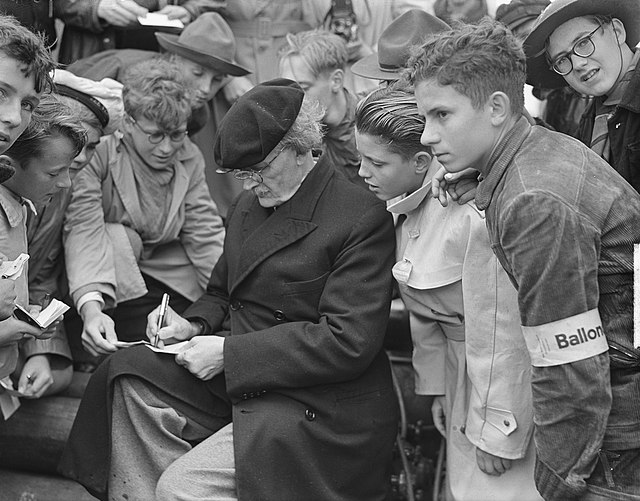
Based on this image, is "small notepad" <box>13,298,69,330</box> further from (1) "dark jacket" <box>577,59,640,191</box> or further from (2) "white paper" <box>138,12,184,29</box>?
(1) "dark jacket" <box>577,59,640,191</box>

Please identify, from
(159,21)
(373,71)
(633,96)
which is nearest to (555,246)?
(633,96)

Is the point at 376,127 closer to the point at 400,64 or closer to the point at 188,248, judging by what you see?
the point at 400,64

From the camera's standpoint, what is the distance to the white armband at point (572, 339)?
94.0 inches

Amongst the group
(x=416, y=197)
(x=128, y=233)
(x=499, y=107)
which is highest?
(x=499, y=107)

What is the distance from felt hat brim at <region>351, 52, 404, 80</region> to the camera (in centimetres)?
383

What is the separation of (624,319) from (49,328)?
2.11m

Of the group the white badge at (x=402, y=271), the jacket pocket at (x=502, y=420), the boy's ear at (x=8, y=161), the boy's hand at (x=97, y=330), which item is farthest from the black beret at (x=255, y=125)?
the jacket pocket at (x=502, y=420)

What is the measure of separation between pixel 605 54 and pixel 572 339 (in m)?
1.29

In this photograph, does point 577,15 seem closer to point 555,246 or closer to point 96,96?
point 555,246

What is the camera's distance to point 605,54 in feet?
10.5

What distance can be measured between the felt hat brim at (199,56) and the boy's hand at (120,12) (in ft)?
0.47

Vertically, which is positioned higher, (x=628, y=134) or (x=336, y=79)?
(x=628, y=134)

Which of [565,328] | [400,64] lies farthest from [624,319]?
[400,64]

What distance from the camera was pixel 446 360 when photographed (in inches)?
138
